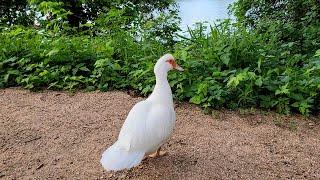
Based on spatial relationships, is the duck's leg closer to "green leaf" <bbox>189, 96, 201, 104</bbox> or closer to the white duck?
the white duck

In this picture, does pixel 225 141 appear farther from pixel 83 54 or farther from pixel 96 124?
pixel 83 54

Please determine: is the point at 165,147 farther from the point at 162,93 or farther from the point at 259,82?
the point at 259,82

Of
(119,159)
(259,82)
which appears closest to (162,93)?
(119,159)

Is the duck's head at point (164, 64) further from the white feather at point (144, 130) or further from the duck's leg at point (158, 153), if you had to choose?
the duck's leg at point (158, 153)

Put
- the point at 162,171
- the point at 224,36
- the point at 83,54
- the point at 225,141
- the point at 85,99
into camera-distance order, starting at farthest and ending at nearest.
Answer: the point at 83,54, the point at 224,36, the point at 85,99, the point at 225,141, the point at 162,171

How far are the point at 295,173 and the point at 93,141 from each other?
168cm

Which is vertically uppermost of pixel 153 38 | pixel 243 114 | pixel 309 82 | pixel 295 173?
pixel 153 38

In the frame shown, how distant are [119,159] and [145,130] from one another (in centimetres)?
31

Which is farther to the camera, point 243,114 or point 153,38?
point 153,38

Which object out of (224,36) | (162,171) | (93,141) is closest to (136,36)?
(224,36)

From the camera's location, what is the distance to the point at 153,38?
5.86 m

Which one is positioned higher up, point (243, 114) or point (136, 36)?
point (136, 36)

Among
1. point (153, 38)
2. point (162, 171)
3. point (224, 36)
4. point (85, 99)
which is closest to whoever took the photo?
point (162, 171)

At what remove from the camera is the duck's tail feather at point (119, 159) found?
266 centimetres
